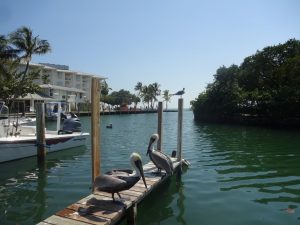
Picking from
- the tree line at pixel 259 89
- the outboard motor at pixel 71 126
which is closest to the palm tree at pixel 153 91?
the tree line at pixel 259 89

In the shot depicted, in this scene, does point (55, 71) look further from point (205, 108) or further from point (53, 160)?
point (53, 160)

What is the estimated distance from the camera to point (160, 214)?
28.4 ft

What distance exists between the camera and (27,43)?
42.8 m

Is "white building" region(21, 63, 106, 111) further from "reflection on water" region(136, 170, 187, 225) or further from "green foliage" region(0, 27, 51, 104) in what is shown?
"reflection on water" region(136, 170, 187, 225)

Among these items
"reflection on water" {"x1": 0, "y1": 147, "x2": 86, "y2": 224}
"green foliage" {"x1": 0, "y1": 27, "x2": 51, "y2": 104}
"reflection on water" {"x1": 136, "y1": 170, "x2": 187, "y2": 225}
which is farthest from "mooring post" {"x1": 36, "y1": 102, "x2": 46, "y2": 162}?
"green foliage" {"x1": 0, "y1": 27, "x2": 51, "y2": 104}

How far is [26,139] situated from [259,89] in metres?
45.0

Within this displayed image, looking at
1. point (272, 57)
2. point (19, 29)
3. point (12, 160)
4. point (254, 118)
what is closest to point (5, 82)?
point (19, 29)

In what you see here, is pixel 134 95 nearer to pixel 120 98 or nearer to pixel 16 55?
pixel 120 98

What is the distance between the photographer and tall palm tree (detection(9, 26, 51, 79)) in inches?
1666

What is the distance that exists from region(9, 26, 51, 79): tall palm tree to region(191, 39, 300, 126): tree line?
1125 inches

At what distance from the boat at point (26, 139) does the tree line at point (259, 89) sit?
28705 mm

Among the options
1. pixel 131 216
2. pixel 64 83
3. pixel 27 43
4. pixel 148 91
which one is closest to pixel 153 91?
pixel 148 91

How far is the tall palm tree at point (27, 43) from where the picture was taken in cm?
4231

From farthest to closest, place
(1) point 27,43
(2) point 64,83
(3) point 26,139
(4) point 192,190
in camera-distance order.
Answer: (2) point 64,83
(1) point 27,43
(3) point 26,139
(4) point 192,190
